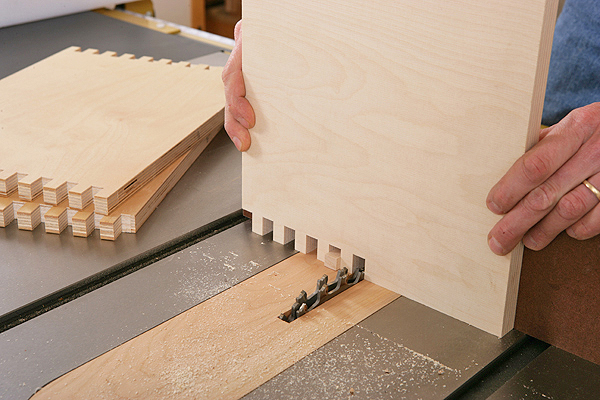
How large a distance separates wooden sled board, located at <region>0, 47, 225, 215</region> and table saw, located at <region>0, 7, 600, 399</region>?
0.33ft

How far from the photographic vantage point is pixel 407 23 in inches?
32.9

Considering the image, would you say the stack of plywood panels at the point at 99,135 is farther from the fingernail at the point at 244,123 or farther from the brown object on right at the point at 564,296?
the brown object on right at the point at 564,296

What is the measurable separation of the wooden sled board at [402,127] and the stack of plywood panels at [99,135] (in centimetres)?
Answer: 28

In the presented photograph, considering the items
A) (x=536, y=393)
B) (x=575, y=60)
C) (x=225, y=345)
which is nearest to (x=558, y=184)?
(x=536, y=393)

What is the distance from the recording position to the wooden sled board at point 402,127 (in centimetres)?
78

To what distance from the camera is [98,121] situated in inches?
56.9

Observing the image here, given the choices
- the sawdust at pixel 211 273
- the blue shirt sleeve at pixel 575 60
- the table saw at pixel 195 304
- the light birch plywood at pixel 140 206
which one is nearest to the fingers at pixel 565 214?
the table saw at pixel 195 304

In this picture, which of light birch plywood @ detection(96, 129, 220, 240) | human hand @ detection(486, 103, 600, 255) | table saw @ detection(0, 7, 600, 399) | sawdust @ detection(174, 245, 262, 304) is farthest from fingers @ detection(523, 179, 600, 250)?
→ light birch plywood @ detection(96, 129, 220, 240)

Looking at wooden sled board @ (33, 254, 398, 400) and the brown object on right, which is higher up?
the brown object on right

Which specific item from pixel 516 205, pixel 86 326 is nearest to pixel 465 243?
pixel 516 205

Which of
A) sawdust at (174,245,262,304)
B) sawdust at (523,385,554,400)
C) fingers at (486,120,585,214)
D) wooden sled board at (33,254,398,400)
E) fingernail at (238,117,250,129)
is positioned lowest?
sawdust at (523,385,554,400)

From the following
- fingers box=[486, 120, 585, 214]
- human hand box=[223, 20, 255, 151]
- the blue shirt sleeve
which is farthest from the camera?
the blue shirt sleeve

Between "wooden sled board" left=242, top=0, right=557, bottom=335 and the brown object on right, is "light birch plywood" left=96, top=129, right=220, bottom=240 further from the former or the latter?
the brown object on right

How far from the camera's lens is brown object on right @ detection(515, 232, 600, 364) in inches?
33.1
